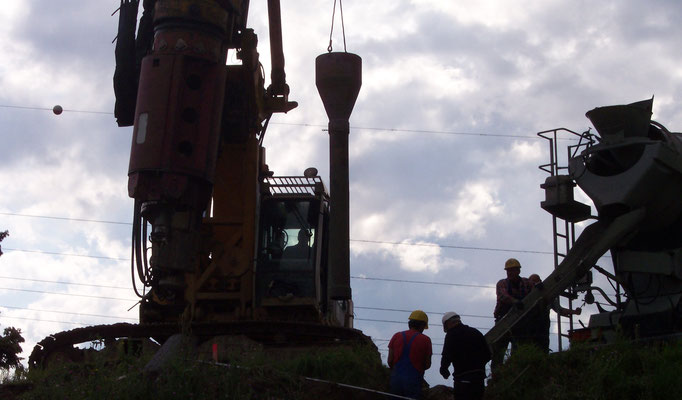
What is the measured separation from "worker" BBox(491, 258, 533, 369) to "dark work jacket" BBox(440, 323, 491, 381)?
3.53 m

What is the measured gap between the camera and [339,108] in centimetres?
2025

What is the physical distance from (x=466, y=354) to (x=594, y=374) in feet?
5.55

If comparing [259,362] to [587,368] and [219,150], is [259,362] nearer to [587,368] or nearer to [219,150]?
[587,368]

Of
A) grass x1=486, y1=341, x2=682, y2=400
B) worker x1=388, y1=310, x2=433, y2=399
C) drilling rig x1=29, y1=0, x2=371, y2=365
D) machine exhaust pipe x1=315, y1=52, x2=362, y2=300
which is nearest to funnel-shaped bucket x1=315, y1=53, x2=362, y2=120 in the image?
machine exhaust pipe x1=315, y1=52, x2=362, y2=300

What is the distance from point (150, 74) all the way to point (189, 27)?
1047mm

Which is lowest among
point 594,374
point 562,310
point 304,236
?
point 594,374

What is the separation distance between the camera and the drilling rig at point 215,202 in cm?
1530

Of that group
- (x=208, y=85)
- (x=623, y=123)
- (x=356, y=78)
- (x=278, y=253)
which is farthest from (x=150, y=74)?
(x=623, y=123)

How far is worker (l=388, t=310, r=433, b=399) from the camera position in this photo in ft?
35.6

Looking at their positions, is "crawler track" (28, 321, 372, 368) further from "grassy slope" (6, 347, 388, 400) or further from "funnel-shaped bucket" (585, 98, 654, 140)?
"funnel-shaped bucket" (585, 98, 654, 140)

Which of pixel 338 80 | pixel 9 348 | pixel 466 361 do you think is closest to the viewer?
pixel 466 361

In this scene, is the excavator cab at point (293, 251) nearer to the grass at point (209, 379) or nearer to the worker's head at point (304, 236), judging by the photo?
the worker's head at point (304, 236)

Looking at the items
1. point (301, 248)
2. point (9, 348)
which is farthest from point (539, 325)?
point (9, 348)

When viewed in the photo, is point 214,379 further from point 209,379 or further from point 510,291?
point 510,291
